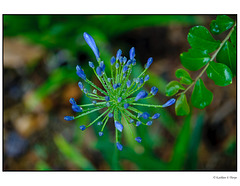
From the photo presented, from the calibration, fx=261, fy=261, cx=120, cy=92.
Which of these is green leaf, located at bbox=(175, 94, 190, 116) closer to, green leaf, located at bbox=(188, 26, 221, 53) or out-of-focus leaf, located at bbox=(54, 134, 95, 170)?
green leaf, located at bbox=(188, 26, 221, 53)

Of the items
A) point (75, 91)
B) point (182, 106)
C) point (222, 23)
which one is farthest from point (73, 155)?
point (222, 23)

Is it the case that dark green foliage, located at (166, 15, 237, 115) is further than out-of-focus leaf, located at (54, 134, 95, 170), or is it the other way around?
out-of-focus leaf, located at (54, 134, 95, 170)

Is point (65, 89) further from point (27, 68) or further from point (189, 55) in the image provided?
point (189, 55)

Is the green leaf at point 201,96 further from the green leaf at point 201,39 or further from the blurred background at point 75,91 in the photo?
the blurred background at point 75,91

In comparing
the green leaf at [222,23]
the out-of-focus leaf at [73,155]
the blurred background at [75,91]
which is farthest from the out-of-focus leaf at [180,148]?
the green leaf at [222,23]

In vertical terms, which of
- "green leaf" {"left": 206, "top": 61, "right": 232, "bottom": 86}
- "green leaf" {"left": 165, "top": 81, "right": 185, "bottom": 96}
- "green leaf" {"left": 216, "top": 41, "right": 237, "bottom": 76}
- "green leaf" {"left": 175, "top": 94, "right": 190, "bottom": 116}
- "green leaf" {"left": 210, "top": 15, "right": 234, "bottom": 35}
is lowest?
"green leaf" {"left": 175, "top": 94, "right": 190, "bottom": 116}


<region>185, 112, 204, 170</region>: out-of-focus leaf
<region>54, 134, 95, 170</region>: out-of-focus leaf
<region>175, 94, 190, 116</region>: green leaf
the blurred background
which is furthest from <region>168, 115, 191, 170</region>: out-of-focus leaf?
<region>175, 94, 190, 116</region>: green leaf

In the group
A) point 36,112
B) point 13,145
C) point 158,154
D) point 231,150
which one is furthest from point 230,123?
point 13,145
